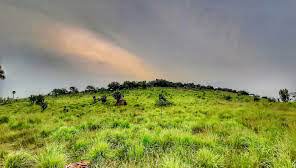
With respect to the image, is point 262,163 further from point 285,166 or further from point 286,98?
point 286,98

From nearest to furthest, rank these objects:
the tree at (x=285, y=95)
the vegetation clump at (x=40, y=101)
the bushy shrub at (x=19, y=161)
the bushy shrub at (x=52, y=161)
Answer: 1. the bushy shrub at (x=52, y=161)
2. the bushy shrub at (x=19, y=161)
3. the vegetation clump at (x=40, y=101)
4. the tree at (x=285, y=95)

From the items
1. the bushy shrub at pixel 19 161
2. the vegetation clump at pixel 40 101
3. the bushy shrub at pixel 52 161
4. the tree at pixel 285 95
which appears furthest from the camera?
the tree at pixel 285 95

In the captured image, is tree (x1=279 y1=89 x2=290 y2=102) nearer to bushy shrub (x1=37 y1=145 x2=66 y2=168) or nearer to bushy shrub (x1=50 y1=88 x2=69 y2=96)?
bushy shrub (x1=50 y1=88 x2=69 y2=96)

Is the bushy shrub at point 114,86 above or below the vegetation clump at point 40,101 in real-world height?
above

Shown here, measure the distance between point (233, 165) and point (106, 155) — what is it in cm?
401

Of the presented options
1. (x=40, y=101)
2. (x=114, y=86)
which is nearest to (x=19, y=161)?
(x=40, y=101)

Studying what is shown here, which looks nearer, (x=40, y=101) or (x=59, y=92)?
(x=40, y=101)

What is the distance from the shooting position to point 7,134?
17.0 meters

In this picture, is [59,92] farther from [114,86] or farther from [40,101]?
[40,101]

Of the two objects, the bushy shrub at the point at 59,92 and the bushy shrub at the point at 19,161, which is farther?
the bushy shrub at the point at 59,92

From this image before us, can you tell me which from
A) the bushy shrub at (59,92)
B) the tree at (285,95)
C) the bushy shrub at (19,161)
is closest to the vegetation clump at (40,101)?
the bushy shrub at (59,92)

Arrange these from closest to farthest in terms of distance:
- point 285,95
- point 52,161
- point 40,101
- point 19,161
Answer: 1. point 52,161
2. point 19,161
3. point 40,101
4. point 285,95

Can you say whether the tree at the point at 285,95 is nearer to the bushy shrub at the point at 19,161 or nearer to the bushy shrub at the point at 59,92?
the bushy shrub at the point at 59,92

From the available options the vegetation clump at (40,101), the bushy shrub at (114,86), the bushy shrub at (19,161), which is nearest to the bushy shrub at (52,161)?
the bushy shrub at (19,161)
